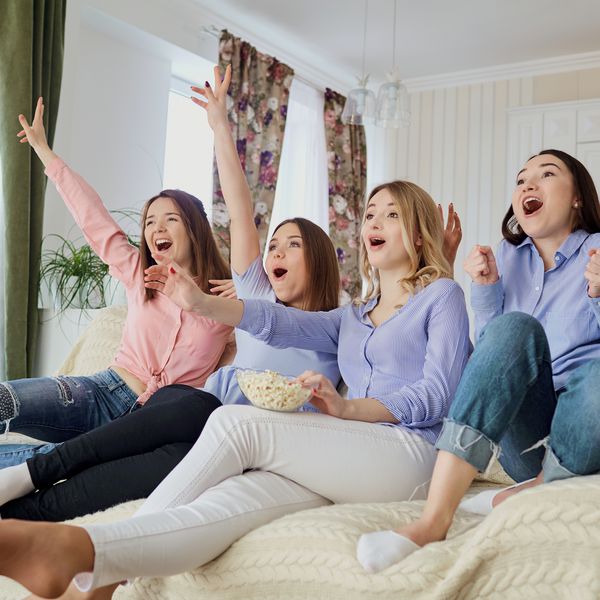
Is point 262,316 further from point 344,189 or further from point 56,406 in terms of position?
point 344,189

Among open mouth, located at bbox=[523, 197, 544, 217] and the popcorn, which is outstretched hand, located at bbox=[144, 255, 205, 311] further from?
open mouth, located at bbox=[523, 197, 544, 217]

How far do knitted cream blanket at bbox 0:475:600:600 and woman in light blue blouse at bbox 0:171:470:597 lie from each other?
0.07m

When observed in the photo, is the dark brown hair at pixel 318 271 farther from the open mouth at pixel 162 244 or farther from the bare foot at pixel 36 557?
the bare foot at pixel 36 557

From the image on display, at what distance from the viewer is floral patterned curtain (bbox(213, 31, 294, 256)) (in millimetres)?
→ 4754

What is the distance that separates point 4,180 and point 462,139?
3.57 meters

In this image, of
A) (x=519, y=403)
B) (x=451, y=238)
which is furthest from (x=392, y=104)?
(x=519, y=403)

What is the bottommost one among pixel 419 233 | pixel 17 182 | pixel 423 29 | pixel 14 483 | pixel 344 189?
pixel 14 483

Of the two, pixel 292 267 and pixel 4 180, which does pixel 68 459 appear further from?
pixel 4 180

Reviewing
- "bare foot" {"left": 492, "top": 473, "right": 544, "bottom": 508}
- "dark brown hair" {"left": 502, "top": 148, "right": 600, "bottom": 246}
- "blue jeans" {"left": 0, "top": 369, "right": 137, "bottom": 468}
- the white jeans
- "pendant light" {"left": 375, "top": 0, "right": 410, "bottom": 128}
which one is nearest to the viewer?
the white jeans

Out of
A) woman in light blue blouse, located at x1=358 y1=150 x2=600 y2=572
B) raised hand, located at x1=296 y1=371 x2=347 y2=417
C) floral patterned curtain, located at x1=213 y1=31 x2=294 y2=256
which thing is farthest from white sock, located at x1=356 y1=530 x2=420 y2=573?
floral patterned curtain, located at x1=213 y1=31 x2=294 y2=256

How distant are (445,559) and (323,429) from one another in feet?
1.35

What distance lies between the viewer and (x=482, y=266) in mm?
1706

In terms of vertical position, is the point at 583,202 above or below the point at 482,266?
above

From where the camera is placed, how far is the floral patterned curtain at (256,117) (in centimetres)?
475
